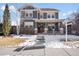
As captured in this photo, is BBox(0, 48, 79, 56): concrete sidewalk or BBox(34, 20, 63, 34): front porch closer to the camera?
BBox(0, 48, 79, 56): concrete sidewalk

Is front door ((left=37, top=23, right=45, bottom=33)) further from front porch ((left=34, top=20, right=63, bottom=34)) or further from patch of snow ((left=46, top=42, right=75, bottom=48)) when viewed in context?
patch of snow ((left=46, top=42, right=75, bottom=48))

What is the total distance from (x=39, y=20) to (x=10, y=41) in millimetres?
676

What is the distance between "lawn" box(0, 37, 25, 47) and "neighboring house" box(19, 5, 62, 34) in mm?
175

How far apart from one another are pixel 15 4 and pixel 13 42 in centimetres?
72

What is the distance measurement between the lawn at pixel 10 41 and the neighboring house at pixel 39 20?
0.57 ft

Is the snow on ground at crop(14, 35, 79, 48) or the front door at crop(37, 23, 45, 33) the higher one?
the front door at crop(37, 23, 45, 33)

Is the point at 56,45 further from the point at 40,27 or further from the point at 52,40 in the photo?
the point at 40,27

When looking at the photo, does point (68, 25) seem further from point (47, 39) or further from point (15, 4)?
point (15, 4)

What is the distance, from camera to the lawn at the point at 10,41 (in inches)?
184

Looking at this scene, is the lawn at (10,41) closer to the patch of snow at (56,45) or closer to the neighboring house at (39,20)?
the neighboring house at (39,20)

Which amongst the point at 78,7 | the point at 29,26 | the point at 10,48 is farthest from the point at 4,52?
the point at 78,7

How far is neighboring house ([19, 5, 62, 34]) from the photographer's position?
4691 millimetres

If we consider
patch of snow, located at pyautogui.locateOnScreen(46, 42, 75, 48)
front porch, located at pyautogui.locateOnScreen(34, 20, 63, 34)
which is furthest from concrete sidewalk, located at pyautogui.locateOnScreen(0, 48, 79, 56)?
front porch, located at pyautogui.locateOnScreen(34, 20, 63, 34)

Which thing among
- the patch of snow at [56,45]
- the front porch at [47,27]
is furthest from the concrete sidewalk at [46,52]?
the front porch at [47,27]
